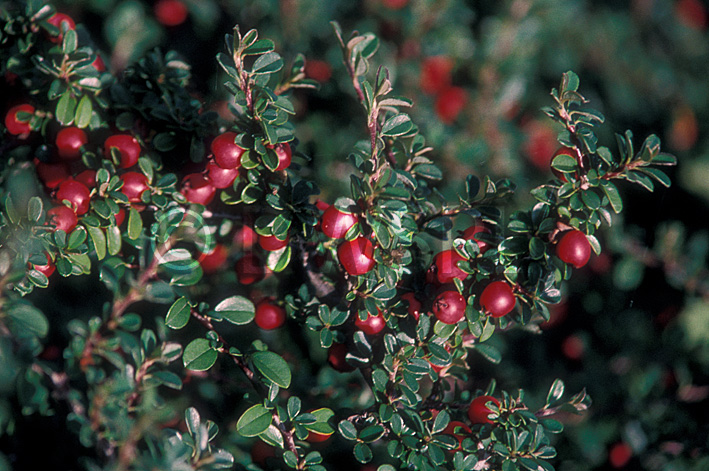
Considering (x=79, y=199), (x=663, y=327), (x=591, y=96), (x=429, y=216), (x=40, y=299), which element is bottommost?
(x=663, y=327)

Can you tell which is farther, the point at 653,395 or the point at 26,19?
the point at 653,395

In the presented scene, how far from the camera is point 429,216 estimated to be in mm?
834

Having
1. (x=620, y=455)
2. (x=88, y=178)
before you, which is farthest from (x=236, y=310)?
(x=620, y=455)

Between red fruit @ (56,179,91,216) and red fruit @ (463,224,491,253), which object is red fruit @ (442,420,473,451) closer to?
red fruit @ (463,224,491,253)

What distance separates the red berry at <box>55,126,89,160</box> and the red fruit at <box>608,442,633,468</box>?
54.6 inches

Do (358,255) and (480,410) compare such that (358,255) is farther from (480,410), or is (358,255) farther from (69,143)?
(69,143)

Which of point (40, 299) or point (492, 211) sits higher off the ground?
point (492, 211)

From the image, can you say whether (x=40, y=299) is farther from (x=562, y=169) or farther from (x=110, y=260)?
(x=562, y=169)

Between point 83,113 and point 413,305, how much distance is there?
0.58 meters

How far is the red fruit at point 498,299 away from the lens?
75cm

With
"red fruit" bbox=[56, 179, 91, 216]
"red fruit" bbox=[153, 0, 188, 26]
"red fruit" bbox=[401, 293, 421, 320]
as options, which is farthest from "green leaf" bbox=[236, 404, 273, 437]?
"red fruit" bbox=[153, 0, 188, 26]

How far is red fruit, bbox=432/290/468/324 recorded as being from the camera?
2.46ft

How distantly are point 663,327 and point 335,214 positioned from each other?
4.13 ft

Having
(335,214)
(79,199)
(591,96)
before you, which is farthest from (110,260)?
(591,96)
